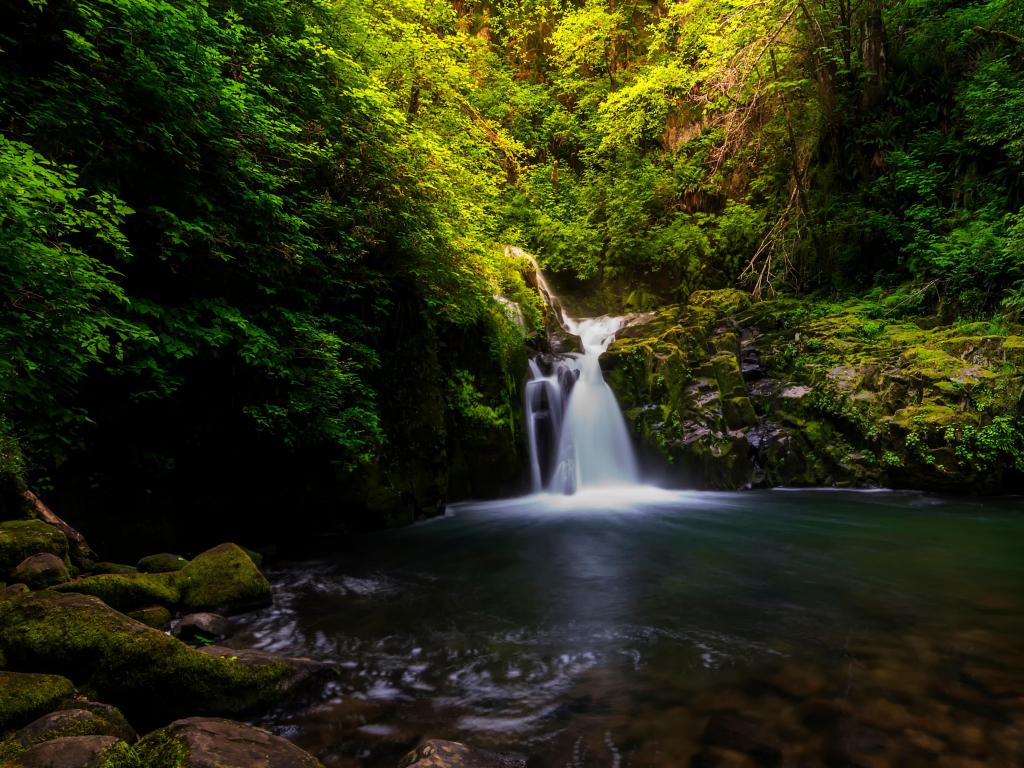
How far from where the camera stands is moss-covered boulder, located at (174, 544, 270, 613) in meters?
4.68

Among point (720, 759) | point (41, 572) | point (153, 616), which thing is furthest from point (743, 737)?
point (41, 572)

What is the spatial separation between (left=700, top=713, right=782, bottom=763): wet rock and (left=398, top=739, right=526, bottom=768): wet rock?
113 centimetres

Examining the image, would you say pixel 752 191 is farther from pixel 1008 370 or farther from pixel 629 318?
pixel 1008 370

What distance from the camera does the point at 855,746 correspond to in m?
2.68

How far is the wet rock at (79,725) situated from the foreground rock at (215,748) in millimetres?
375

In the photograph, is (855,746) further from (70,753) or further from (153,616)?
(153,616)

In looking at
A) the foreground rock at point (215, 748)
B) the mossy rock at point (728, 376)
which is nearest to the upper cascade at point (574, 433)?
the mossy rock at point (728, 376)

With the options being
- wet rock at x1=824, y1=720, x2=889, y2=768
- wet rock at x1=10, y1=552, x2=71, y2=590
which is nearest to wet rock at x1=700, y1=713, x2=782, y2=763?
wet rock at x1=824, y1=720, x2=889, y2=768

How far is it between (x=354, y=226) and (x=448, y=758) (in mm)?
6228

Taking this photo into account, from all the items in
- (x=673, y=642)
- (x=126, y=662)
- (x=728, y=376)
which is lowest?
(x=673, y=642)

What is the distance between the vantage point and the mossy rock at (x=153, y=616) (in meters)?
4.00

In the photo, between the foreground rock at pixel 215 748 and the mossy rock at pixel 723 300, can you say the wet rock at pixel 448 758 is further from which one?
the mossy rock at pixel 723 300

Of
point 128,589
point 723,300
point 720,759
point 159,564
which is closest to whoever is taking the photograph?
point 720,759

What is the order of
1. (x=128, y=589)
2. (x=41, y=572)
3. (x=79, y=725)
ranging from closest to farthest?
(x=79, y=725), (x=41, y=572), (x=128, y=589)
